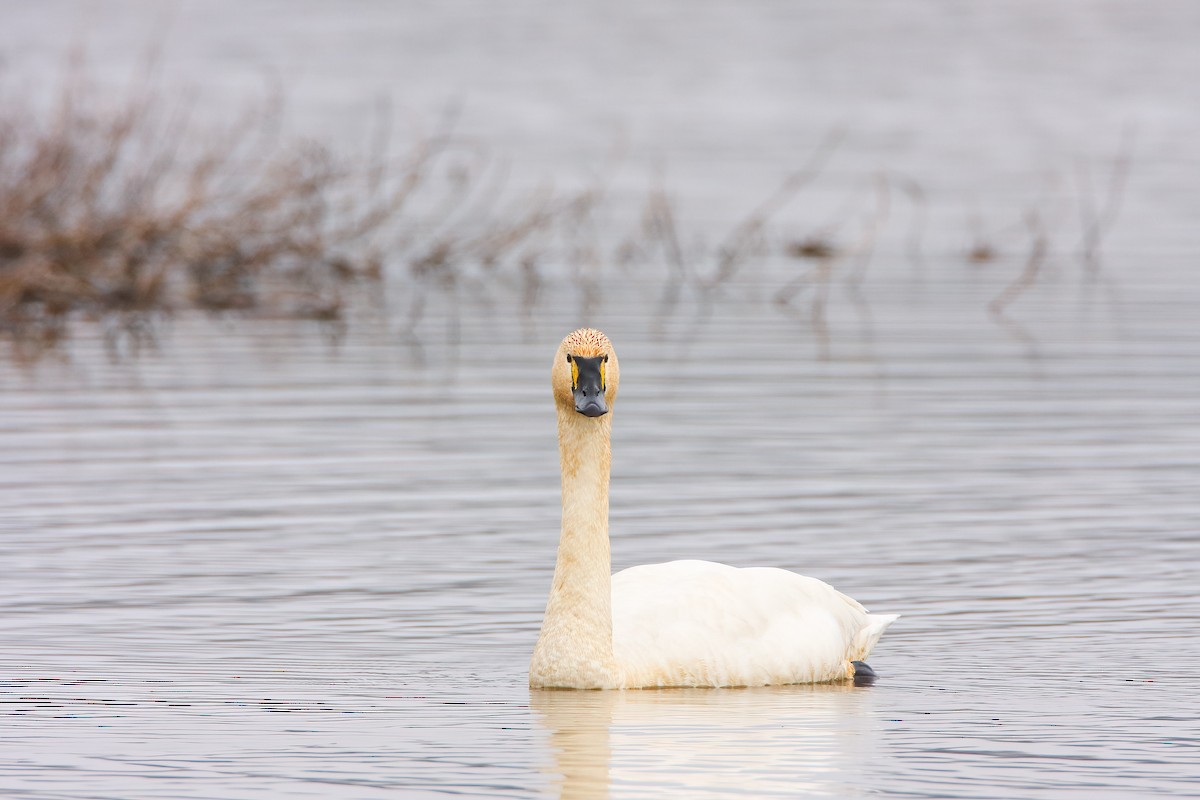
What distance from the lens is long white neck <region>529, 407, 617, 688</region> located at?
26.7ft

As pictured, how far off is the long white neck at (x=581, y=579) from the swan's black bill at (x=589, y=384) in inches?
11.9

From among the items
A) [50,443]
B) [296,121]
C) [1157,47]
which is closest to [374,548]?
[50,443]

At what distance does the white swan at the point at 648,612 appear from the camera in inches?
321

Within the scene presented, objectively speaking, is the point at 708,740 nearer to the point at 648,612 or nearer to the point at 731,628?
the point at 731,628

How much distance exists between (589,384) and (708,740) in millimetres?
1472

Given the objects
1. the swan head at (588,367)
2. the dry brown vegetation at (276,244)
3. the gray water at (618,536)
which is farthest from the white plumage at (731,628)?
the dry brown vegetation at (276,244)

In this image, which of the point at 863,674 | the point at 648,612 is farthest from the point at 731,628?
the point at 863,674

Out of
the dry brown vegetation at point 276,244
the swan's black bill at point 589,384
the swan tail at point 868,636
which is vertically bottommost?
the swan tail at point 868,636

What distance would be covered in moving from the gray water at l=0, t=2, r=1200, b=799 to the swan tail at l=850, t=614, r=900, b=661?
0.55 ft

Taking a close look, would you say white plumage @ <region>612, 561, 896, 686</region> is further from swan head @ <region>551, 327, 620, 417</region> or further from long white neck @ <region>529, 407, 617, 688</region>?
swan head @ <region>551, 327, 620, 417</region>

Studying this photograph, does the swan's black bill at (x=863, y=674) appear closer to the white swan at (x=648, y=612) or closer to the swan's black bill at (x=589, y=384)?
the white swan at (x=648, y=612)

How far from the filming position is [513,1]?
67312mm

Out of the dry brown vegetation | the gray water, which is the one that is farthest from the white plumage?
the dry brown vegetation

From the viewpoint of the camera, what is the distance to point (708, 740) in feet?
23.6
